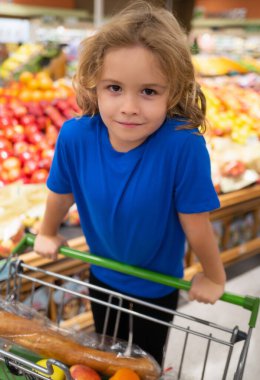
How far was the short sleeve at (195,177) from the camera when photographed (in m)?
0.98

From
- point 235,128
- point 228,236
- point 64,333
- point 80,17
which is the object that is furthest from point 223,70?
point 64,333

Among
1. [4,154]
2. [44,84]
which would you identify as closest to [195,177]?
[4,154]

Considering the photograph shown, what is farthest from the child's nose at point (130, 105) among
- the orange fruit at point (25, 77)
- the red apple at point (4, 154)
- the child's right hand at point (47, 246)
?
the orange fruit at point (25, 77)

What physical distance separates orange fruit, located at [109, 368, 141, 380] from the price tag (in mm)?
5189

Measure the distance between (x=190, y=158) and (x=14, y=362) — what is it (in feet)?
1.91

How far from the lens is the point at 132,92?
900 millimetres

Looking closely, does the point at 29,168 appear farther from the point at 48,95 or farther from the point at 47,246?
the point at 47,246

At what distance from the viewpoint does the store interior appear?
1.92 metres

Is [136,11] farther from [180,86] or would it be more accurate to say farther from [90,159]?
[90,159]

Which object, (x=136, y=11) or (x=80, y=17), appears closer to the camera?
(x=136, y=11)

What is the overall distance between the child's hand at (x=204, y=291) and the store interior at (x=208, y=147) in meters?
0.18

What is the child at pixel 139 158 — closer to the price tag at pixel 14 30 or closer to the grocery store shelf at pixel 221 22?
the price tag at pixel 14 30

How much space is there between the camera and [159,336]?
1354mm

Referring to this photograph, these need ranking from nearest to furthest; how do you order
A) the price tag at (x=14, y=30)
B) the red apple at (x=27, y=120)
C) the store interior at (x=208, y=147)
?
the store interior at (x=208, y=147) < the red apple at (x=27, y=120) < the price tag at (x=14, y=30)
